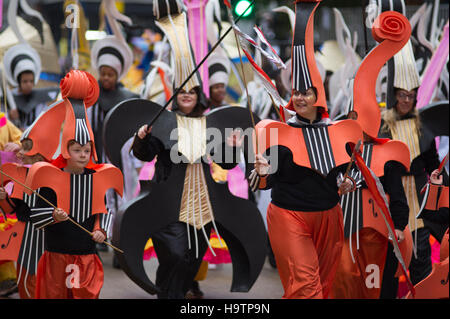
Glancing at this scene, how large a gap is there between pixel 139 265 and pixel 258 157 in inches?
56.2

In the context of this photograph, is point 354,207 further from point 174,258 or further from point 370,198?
point 174,258

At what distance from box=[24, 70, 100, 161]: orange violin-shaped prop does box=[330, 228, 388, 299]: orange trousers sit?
191 cm

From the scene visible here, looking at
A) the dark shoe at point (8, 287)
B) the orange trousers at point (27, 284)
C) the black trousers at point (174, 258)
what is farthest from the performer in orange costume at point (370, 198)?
the dark shoe at point (8, 287)

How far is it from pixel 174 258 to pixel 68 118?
1.30 metres

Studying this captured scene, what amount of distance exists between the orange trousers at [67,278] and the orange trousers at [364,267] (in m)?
1.72

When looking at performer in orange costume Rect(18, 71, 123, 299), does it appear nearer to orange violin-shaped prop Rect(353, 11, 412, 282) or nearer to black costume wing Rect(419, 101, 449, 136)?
orange violin-shaped prop Rect(353, 11, 412, 282)

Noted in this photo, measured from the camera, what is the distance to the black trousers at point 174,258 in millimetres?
5320

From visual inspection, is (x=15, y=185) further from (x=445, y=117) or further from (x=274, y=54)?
(x=445, y=117)

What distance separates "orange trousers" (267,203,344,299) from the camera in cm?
436

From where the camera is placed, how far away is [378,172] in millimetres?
4957

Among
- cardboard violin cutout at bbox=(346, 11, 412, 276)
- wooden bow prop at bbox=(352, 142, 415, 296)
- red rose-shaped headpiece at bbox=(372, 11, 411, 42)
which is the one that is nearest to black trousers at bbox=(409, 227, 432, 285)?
cardboard violin cutout at bbox=(346, 11, 412, 276)

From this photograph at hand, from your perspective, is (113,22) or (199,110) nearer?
(199,110)

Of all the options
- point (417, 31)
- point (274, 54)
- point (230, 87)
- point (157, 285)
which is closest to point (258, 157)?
point (274, 54)

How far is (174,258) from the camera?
17.4ft
